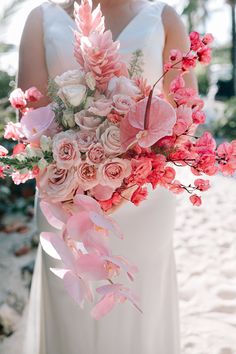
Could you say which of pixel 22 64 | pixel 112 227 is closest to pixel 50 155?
pixel 112 227

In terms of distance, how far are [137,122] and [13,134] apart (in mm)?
371

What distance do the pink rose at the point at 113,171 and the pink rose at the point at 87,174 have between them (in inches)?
0.9

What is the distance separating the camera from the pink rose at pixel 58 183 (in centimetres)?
127

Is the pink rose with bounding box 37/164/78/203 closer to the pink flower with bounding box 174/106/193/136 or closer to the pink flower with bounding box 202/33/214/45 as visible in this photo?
the pink flower with bounding box 174/106/193/136

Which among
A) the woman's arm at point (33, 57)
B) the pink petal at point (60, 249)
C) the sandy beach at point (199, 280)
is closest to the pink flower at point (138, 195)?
the pink petal at point (60, 249)

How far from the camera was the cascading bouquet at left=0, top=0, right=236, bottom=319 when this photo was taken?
48.0 inches

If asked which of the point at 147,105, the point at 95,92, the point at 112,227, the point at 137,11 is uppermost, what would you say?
the point at 137,11

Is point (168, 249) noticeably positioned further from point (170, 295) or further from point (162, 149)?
point (162, 149)

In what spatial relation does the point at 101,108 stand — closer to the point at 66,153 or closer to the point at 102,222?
the point at 66,153

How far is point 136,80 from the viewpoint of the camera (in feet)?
4.44

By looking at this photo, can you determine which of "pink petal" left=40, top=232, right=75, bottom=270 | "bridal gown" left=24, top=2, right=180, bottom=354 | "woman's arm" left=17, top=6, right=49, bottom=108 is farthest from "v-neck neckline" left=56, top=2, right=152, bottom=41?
"pink petal" left=40, top=232, right=75, bottom=270

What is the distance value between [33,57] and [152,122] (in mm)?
970

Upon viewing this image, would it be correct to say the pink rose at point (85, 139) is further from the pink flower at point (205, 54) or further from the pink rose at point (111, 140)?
the pink flower at point (205, 54)

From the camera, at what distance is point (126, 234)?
2027 mm
